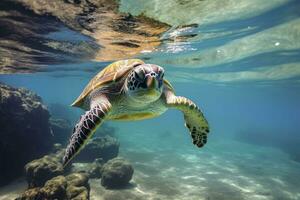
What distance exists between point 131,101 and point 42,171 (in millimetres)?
6867

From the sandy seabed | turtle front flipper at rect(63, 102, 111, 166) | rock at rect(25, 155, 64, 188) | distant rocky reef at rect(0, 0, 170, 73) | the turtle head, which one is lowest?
the sandy seabed

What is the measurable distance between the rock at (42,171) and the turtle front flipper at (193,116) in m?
6.39

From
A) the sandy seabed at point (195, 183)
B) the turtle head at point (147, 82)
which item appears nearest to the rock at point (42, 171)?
the sandy seabed at point (195, 183)

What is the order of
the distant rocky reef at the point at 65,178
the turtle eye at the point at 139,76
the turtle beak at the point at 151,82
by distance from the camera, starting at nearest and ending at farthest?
the turtle beak at the point at 151,82 < the turtle eye at the point at 139,76 < the distant rocky reef at the point at 65,178

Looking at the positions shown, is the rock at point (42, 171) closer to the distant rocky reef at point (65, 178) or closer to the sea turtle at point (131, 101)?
the distant rocky reef at point (65, 178)

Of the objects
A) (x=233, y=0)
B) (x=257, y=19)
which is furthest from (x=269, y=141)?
(x=233, y=0)

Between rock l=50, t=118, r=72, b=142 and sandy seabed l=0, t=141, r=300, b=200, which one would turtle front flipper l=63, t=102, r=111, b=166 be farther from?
rock l=50, t=118, r=72, b=142

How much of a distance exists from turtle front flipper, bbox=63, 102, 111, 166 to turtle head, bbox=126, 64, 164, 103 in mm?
735

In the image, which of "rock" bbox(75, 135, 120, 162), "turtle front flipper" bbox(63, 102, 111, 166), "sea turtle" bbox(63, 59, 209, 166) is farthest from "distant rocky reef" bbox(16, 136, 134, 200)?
"turtle front flipper" bbox(63, 102, 111, 166)

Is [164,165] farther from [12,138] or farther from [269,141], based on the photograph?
[269,141]

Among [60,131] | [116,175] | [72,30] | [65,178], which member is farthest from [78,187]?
[60,131]

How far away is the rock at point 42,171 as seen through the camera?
10.2m

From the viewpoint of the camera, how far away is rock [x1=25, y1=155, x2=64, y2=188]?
10211 millimetres

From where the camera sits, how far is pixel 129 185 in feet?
40.4
